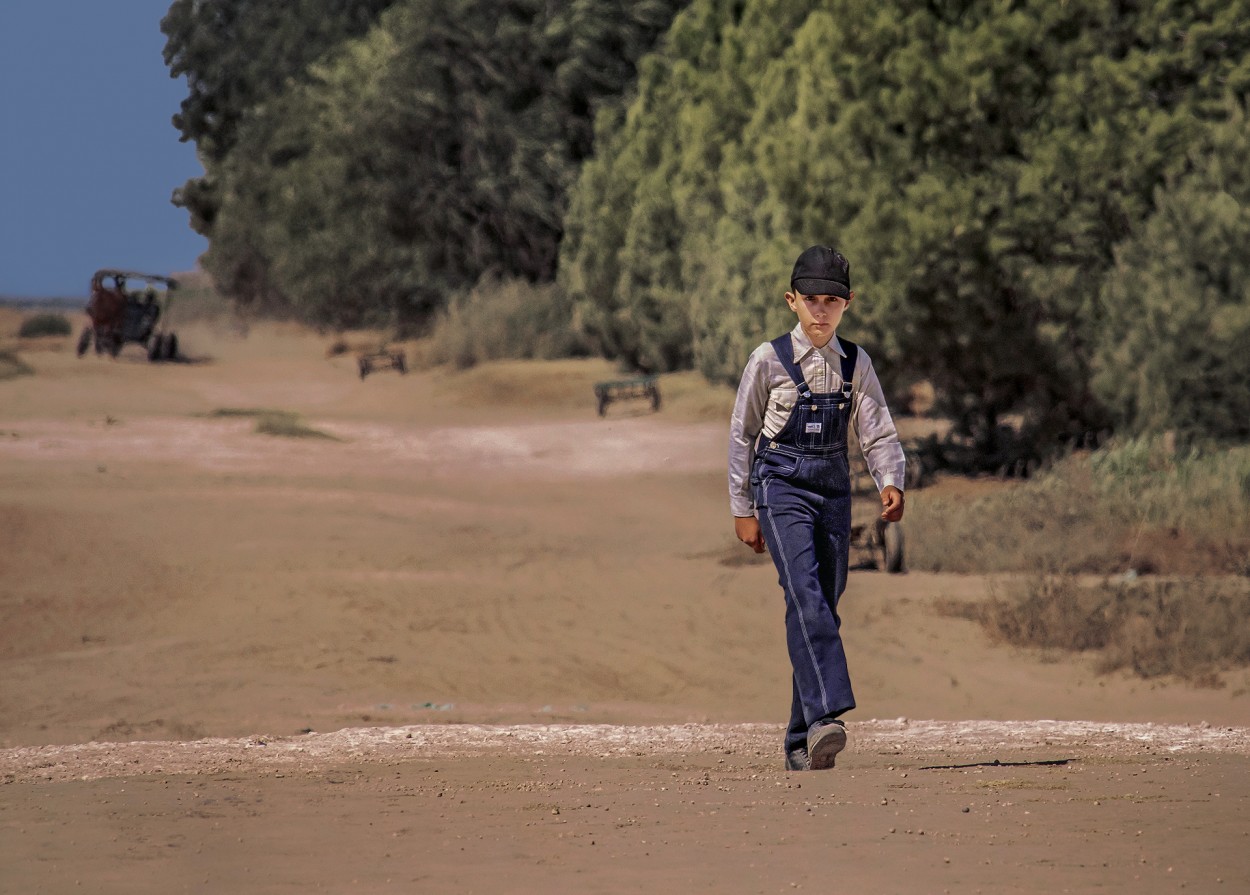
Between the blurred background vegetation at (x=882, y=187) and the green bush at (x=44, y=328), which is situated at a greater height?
the blurred background vegetation at (x=882, y=187)

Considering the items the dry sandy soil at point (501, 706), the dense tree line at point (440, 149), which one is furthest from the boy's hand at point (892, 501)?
the dense tree line at point (440, 149)

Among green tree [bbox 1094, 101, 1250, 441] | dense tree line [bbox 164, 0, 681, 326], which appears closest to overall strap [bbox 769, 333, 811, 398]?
green tree [bbox 1094, 101, 1250, 441]

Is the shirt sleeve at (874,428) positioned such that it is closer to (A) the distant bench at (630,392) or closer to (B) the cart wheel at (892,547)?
(B) the cart wheel at (892,547)

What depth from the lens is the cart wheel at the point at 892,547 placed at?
14.5m

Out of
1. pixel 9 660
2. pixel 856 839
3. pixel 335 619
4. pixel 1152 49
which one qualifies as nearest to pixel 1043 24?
pixel 1152 49

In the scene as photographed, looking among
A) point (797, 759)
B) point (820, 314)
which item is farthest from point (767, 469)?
point (797, 759)

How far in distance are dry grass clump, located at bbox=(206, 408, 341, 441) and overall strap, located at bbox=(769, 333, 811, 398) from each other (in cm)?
2303

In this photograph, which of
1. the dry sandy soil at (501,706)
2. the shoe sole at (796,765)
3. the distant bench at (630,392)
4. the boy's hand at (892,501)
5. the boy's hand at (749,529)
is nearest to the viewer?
the dry sandy soil at (501,706)

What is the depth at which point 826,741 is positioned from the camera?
A: 6664mm

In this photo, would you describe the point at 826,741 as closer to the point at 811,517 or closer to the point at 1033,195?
the point at 811,517

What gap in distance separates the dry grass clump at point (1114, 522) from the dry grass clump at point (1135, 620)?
0.72m

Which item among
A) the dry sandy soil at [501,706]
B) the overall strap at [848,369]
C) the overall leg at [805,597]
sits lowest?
the dry sandy soil at [501,706]

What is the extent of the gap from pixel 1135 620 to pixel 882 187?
8736mm

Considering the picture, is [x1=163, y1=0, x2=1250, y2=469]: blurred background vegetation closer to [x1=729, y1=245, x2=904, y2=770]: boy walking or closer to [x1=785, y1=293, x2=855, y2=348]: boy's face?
[x1=729, y1=245, x2=904, y2=770]: boy walking
